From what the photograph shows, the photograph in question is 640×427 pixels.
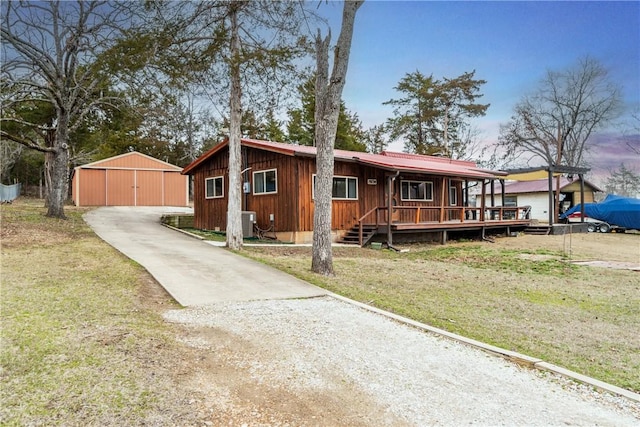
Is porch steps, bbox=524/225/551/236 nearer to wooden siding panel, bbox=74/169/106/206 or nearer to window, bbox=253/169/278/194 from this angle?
window, bbox=253/169/278/194

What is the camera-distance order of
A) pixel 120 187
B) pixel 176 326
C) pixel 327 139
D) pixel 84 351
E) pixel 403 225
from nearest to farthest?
pixel 84 351 < pixel 176 326 < pixel 327 139 < pixel 403 225 < pixel 120 187

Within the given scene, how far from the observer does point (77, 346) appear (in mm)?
3883

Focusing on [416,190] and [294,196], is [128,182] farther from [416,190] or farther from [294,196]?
[416,190]

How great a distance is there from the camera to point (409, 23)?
13477 millimetres

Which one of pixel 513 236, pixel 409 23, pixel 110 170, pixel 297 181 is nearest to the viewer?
pixel 409 23

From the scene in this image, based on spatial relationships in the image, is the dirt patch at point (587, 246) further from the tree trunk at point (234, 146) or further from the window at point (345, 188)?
the tree trunk at point (234, 146)

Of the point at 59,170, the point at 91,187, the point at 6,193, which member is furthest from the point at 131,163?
the point at 59,170

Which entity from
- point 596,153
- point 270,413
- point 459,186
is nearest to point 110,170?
point 459,186

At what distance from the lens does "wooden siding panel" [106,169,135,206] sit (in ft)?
90.7

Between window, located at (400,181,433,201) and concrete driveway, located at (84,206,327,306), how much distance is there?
952 cm

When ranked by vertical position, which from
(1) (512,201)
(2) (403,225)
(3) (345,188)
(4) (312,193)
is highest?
(3) (345,188)

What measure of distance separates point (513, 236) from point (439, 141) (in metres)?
20.1

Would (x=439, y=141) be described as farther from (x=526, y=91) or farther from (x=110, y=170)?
(x=110, y=170)

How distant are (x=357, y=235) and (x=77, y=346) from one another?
1276cm
